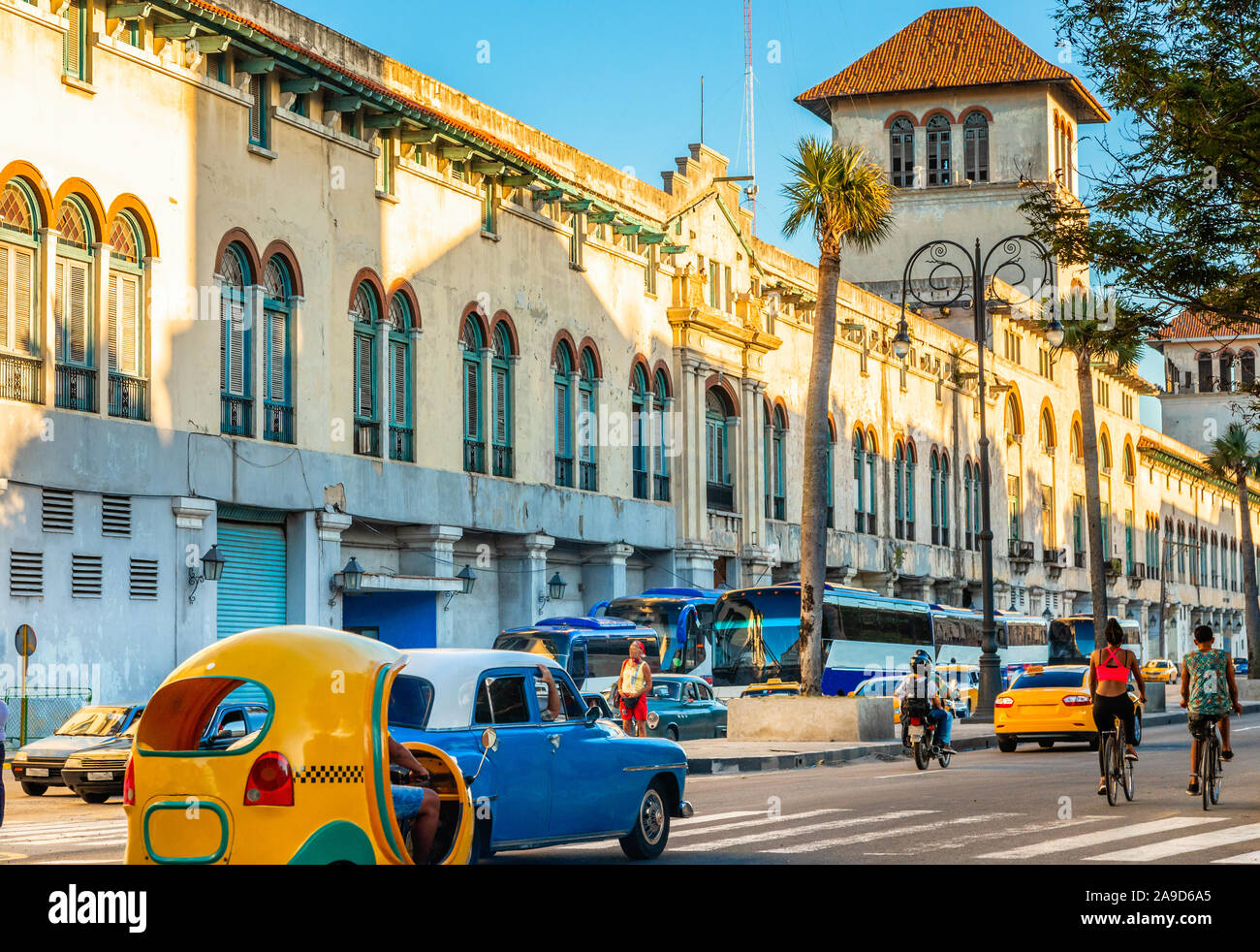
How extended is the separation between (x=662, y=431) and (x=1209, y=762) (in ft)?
106

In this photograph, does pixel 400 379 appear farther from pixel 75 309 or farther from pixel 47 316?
pixel 47 316

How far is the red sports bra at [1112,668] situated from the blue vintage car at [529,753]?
649 centimetres

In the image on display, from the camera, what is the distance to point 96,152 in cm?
3023

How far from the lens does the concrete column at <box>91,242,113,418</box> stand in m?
30.0

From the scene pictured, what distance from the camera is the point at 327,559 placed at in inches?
1396

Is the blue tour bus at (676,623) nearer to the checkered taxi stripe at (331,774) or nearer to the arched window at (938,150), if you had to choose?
the checkered taxi stripe at (331,774)

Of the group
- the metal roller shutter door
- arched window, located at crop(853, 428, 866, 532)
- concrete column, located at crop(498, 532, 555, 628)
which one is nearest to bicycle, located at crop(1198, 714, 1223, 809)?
the metal roller shutter door

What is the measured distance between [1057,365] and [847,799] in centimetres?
6944

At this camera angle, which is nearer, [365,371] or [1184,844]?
[1184,844]

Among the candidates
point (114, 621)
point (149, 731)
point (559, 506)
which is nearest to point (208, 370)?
point (114, 621)

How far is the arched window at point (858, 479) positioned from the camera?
63250 mm

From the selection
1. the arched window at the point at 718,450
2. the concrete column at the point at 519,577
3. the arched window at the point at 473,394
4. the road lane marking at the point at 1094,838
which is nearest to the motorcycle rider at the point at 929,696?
the road lane marking at the point at 1094,838

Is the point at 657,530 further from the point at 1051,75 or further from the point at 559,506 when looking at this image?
the point at 1051,75

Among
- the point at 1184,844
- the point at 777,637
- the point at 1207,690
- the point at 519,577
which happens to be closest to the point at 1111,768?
the point at 1207,690
